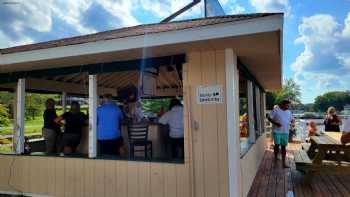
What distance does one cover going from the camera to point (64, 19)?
2317cm

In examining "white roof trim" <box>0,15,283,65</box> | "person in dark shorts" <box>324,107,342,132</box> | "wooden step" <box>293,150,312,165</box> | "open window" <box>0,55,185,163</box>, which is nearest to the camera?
"white roof trim" <box>0,15,283,65</box>

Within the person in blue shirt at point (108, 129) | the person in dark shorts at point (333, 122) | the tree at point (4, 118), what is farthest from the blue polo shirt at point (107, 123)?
the tree at point (4, 118)

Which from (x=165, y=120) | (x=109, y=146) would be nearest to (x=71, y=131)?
(x=109, y=146)

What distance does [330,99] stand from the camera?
67500 mm

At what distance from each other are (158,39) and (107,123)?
5.54 ft

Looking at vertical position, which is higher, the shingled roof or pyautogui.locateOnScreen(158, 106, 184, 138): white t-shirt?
the shingled roof

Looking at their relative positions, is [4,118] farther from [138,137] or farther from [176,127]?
[176,127]

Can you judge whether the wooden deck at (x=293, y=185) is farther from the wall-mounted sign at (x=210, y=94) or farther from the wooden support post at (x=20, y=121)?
the wooden support post at (x=20, y=121)

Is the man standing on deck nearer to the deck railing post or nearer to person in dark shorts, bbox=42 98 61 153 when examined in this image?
the deck railing post

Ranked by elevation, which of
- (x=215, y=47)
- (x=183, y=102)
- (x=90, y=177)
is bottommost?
(x=90, y=177)

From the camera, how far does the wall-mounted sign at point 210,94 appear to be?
148 inches

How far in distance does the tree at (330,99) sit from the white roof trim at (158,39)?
66638 mm

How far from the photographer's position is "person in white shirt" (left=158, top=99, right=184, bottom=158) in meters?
4.39

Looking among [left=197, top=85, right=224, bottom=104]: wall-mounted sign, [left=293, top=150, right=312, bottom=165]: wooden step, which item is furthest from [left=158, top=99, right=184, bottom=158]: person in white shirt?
[left=293, top=150, right=312, bottom=165]: wooden step
